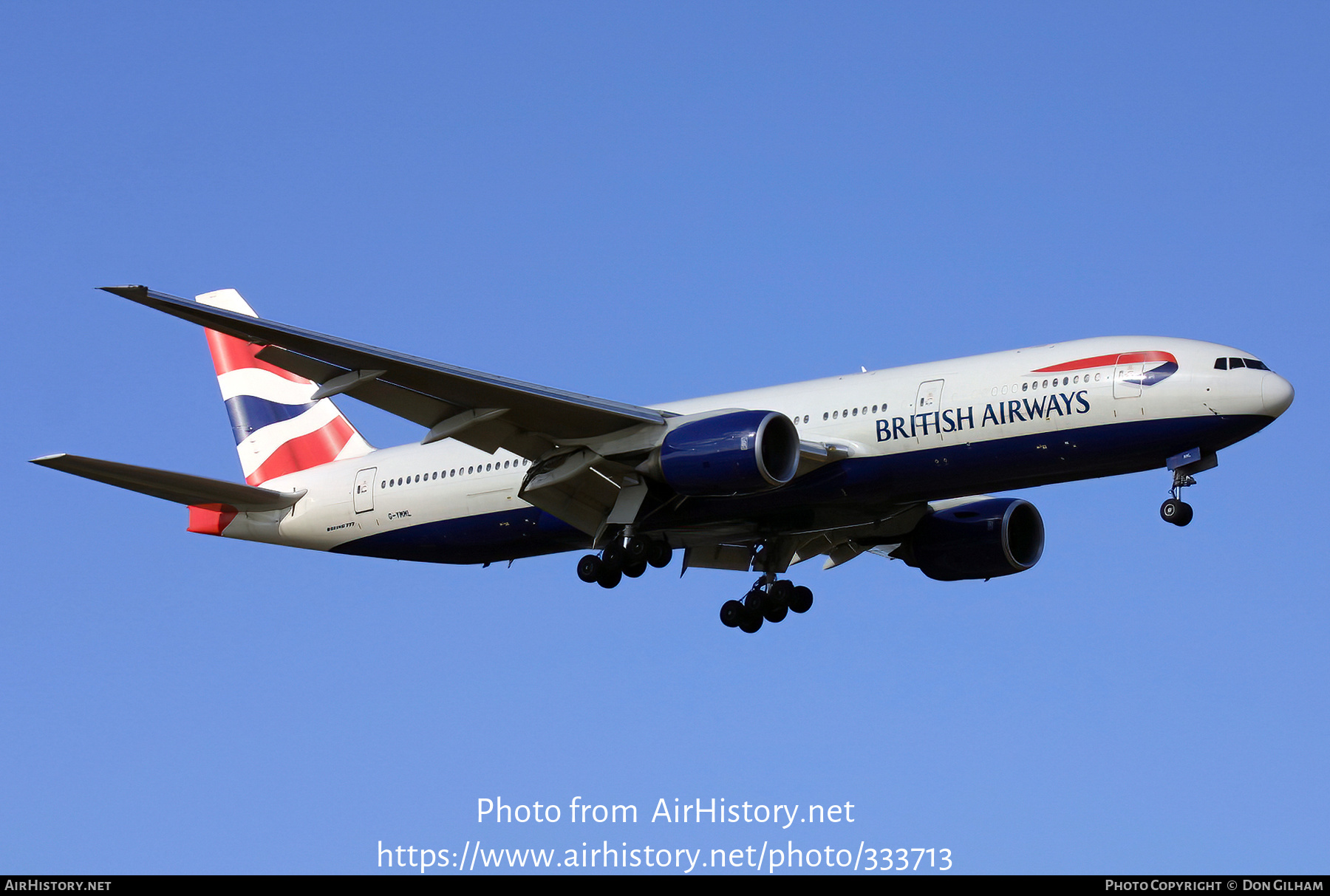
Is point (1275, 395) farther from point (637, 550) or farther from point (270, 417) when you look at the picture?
point (270, 417)

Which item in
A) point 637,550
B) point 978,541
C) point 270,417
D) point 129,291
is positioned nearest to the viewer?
point 129,291

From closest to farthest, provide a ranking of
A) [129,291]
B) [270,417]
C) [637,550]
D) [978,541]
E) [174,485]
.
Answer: [129,291], [637,550], [174,485], [978,541], [270,417]

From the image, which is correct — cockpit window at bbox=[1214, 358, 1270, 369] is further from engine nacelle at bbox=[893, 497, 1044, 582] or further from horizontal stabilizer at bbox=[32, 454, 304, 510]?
horizontal stabilizer at bbox=[32, 454, 304, 510]

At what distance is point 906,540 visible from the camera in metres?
33.5

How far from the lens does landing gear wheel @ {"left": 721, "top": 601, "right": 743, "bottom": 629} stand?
33219mm

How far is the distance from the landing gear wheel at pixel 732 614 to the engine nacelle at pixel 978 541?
3726 mm

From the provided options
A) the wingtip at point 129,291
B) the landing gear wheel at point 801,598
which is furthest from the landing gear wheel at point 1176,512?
the wingtip at point 129,291

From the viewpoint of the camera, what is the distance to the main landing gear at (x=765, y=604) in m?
33.1

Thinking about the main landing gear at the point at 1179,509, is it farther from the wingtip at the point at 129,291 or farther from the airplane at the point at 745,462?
the wingtip at the point at 129,291

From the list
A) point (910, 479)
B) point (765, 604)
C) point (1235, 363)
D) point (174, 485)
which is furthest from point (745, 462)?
point (174, 485)

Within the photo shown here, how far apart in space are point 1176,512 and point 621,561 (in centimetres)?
1006

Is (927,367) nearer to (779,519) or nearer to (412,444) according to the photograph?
(779,519)

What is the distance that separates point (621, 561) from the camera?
30.2m

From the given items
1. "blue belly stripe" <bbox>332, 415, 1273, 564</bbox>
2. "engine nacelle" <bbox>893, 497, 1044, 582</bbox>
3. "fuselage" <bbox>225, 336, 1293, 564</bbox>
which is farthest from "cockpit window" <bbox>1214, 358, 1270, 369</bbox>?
"engine nacelle" <bbox>893, 497, 1044, 582</bbox>
